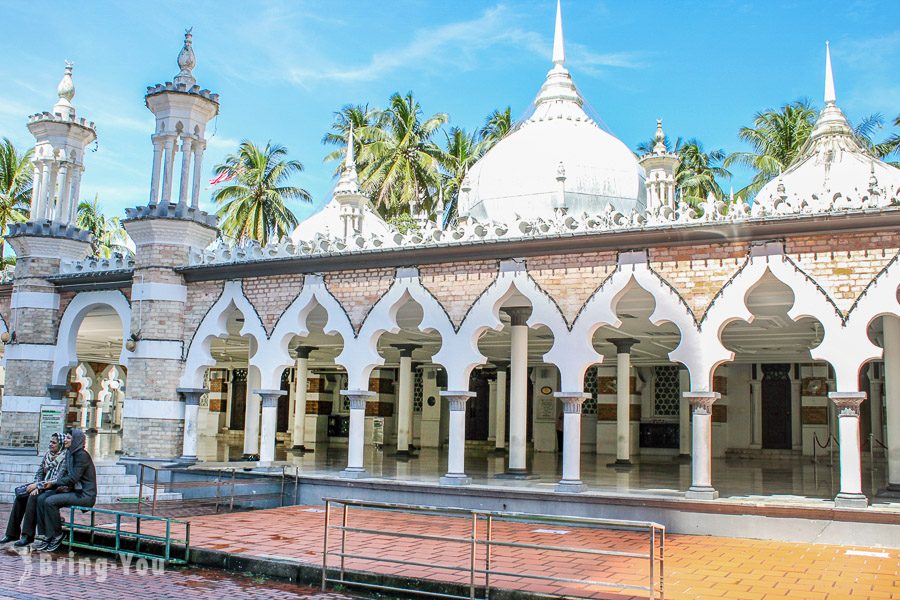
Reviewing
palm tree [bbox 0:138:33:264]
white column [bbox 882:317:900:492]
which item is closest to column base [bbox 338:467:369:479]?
white column [bbox 882:317:900:492]

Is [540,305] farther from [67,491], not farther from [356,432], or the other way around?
[67,491]

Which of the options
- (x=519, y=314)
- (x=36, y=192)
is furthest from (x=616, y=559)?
(x=36, y=192)

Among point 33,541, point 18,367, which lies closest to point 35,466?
point 18,367

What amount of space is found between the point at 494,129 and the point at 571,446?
23.6m

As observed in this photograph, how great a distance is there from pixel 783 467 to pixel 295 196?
76.8 feet

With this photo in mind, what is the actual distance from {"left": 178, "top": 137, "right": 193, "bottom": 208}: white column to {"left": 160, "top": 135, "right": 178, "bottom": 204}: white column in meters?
0.16

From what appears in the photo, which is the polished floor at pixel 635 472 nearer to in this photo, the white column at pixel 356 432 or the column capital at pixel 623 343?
the white column at pixel 356 432

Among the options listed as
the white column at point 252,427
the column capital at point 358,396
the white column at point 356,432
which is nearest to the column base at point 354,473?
the white column at point 356,432

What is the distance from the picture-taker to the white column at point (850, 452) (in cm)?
898

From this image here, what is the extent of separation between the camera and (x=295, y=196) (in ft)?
112

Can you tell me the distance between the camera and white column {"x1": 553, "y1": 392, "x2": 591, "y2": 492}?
412 inches

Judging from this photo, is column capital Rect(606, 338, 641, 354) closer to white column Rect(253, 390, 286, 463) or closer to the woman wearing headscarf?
white column Rect(253, 390, 286, 463)

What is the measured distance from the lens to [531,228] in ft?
36.5

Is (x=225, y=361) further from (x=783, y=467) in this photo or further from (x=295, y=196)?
(x=783, y=467)
